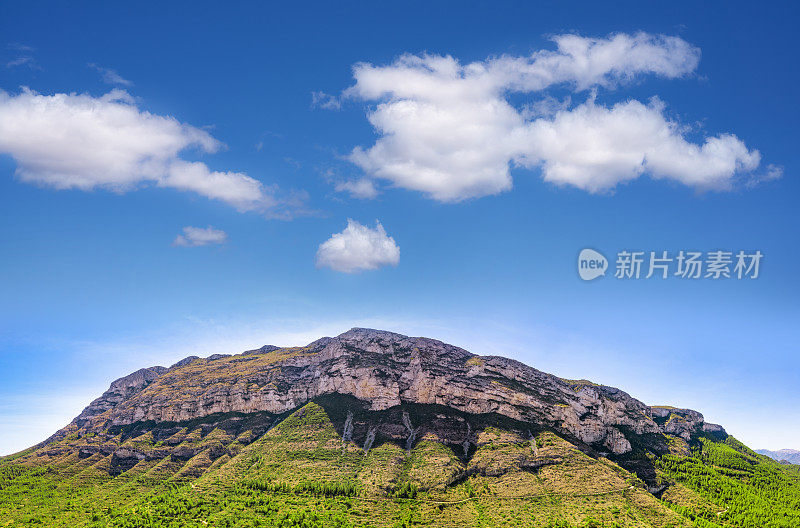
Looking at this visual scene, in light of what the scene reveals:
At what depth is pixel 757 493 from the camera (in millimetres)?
190625

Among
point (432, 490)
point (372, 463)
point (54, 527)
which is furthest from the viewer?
point (372, 463)

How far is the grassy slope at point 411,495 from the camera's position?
151 metres

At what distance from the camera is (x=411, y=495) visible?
545 feet

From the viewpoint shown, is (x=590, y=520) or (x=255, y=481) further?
(x=255, y=481)

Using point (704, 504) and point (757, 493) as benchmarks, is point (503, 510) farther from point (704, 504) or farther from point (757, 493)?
point (757, 493)

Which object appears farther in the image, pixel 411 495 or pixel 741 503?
pixel 741 503

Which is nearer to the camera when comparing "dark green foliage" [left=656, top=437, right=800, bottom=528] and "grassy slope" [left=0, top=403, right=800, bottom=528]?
"grassy slope" [left=0, top=403, right=800, bottom=528]

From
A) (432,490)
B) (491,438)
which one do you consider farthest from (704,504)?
(432,490)

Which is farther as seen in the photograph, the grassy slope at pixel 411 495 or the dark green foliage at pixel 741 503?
the dark green foliage at pixel 741 503

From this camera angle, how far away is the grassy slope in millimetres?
150625

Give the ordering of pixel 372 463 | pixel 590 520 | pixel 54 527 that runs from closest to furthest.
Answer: pixel 590 520, pixel 54 527, pixel 372 463

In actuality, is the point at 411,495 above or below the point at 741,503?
above

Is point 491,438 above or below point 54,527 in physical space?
above

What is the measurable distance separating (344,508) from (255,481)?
4093 centimetres
